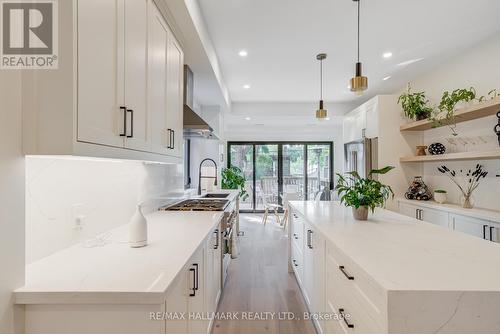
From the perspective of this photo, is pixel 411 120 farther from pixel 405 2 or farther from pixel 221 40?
pixel 221 40

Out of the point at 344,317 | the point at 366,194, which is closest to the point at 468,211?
the point at 366,194

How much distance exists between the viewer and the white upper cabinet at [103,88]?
2.88 ft

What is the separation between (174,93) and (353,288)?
1.77 meters

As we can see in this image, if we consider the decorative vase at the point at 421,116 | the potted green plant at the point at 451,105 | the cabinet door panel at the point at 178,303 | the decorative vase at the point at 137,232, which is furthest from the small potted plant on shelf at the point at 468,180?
the decorative vase at the point at 137,232

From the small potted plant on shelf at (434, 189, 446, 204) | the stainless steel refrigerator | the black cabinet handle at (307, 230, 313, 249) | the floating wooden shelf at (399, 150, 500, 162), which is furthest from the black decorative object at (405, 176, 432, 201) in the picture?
the black cabinet handle at (307, 230, 313, 249)

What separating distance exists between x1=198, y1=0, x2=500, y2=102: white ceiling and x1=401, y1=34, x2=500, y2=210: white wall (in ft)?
0.55

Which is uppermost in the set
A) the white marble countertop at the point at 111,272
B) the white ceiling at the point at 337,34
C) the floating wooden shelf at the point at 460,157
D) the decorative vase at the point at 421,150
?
the white ceiling at the point at 337,34

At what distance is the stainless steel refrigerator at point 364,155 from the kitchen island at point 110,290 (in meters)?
3.75

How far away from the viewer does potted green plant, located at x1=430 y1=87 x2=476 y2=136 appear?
3.13 m

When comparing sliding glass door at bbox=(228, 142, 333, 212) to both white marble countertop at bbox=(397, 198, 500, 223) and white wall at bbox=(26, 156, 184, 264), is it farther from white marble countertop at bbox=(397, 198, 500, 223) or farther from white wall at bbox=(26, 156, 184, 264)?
white wall at bbox=(26, 156, 184, 264)

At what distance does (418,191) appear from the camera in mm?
4020

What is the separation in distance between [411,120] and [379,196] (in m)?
2.74

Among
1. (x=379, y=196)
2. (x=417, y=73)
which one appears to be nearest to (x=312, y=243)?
(x=379, y=196)

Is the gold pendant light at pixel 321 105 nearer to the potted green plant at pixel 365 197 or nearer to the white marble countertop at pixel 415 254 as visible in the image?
the potted green plant at pixel 365 197
